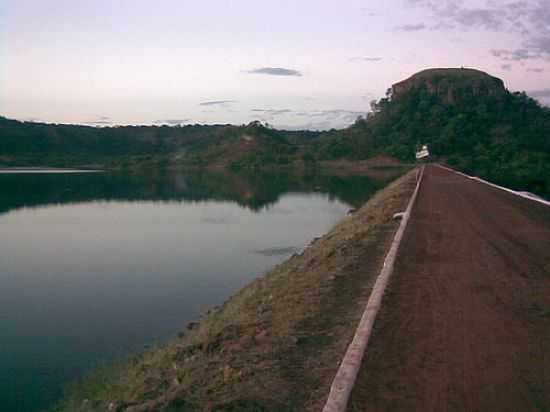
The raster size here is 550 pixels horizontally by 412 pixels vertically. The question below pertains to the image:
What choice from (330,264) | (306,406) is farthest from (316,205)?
(306,406)

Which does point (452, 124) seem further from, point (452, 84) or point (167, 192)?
point (167, 192)

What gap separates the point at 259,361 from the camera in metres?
6.92

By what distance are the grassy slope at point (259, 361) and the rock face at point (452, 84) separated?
101903 millimetres

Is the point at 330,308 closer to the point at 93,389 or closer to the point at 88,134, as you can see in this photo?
the point at 93,389

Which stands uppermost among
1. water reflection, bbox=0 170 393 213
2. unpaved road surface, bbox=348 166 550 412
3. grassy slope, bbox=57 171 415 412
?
unpaved road surface, bbox=348 166 550 412

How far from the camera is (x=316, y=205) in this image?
4291cm

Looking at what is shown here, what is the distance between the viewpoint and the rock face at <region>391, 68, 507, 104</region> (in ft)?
361

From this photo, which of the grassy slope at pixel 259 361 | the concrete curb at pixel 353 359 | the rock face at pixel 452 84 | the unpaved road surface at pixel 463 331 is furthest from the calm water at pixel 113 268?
the rock face at pixel 452 84

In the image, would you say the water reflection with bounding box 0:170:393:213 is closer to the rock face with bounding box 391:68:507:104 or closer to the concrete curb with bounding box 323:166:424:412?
the concrete curb with bounding box 323:166:424:412

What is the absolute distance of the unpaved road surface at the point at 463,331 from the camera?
5.42 meters

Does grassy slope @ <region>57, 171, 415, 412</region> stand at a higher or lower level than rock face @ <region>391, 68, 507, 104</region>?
lower

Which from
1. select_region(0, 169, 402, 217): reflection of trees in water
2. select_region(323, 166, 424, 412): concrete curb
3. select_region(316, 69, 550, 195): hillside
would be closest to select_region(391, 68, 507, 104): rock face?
select_region(316, 69, 550, 195): hillside

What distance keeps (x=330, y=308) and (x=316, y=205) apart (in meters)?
34.1

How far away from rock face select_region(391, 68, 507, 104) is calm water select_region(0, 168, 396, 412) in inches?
2863
